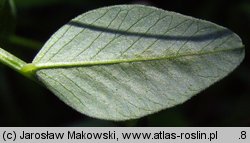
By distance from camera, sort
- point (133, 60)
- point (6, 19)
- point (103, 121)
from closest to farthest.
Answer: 1. point (133, 60)
2. point (6, 19)
3. point (103, 121)

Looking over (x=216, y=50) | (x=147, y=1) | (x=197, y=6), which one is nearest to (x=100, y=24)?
(x=216, y=50)

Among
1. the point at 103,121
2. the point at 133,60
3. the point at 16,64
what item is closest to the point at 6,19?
the point at 16,64

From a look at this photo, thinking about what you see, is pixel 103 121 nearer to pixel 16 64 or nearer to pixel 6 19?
pixel 6 19

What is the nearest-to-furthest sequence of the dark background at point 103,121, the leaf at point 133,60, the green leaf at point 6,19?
the leaf at point 133,60 → the green leaf at point 6,19 → the dark background at point 103,121

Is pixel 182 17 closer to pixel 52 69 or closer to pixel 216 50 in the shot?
pixel 216 50

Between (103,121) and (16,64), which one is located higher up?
(103,121)

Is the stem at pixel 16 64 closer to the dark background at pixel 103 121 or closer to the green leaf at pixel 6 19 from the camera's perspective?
the green leaf at pixel 6 19

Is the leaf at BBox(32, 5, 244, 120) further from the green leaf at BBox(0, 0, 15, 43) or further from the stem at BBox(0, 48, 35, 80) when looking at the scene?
the green leaf at BBox(0, 0, 15, 43)

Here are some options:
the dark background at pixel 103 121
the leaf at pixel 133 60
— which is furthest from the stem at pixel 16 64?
the dark background at pixel 103 121
